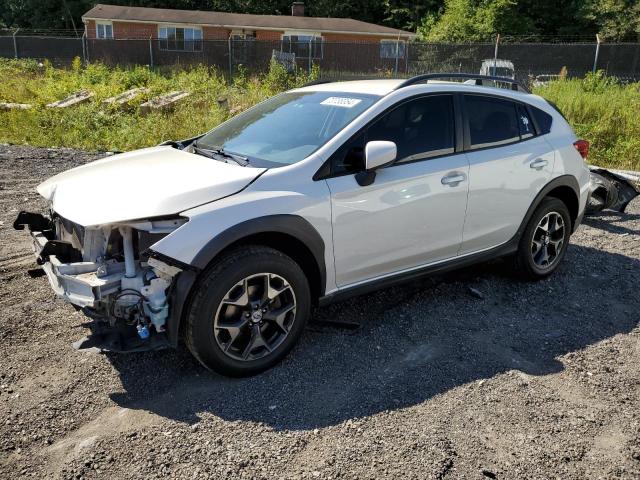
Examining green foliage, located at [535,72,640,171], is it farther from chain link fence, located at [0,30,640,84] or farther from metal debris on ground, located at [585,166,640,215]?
chain link fence, located at [0,30,640,84]

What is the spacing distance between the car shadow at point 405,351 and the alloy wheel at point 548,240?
0.22 metres

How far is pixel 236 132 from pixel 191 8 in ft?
162

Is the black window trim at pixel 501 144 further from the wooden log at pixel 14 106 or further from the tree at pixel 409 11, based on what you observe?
the tree at pixel 409 11

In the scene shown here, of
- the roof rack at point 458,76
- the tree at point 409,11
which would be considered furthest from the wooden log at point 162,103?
the tree at point 409,11

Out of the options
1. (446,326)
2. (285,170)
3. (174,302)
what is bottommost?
(446,326)

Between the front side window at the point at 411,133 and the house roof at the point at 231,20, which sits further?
the house roof at the point at 231,20

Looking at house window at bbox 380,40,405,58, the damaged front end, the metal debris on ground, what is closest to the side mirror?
the damaged front end

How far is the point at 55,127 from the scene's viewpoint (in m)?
12.4

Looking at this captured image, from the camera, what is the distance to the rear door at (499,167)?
464 cm

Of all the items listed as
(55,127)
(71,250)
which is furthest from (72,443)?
(55,127)

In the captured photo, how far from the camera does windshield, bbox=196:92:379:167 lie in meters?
4.05

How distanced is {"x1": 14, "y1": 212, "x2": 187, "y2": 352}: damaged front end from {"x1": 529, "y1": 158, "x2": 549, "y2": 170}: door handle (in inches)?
121

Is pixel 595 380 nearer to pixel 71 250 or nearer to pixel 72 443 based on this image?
pixel 72 443

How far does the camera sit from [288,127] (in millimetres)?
4375
